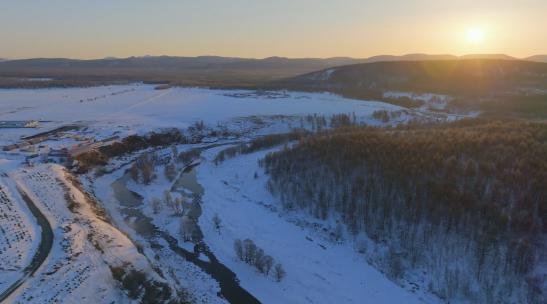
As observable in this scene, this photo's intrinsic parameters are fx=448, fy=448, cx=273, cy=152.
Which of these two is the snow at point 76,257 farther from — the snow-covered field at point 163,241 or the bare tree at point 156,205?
the bare tree at point 156,205

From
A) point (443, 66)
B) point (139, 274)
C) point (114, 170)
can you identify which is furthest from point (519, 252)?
point (443, 66)

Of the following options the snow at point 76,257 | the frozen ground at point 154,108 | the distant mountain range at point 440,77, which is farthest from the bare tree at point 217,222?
the distant mountain range at point 440,77

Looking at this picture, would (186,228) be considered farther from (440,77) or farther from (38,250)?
(440,77)

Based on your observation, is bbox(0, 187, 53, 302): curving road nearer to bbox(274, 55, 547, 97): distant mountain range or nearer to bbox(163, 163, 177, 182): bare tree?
bbox(163, 163, 177, 182): bare tree

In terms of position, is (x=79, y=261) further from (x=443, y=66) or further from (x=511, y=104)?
(x=443, y=66)

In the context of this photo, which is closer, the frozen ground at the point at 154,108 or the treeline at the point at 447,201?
the treeline at the point at 447,201

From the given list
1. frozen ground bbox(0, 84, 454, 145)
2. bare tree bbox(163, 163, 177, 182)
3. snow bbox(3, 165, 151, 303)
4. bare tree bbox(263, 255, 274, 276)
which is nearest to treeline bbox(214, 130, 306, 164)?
bare tree bbox(163, 163, 177, 182)

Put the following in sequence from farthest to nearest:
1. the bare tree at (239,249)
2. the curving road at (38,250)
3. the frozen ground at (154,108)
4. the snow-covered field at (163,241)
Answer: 1. the frozen ground at (154,108)
2. the bare tree at (239,249)
3. the snow-covered field at (163,241)
4. the curving road at (38,250)
